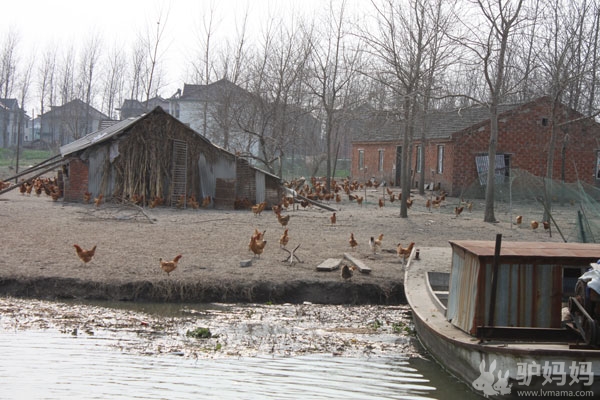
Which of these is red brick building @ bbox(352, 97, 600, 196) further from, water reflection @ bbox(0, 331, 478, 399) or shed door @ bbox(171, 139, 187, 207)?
water reflection @ bbox(0, 331, 478, 399)

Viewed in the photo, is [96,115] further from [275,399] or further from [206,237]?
[275,399]

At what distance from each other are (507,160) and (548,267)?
1278 inches

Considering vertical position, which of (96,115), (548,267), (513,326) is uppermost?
(96,115)

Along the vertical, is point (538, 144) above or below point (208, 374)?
above

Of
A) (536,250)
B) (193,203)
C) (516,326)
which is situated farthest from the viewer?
(193,203)

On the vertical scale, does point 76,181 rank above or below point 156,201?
above

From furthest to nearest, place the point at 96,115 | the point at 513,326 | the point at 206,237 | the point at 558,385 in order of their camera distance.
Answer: the point at 96,115 → the point at 206,237 → the point at 513,326 → the point at 558,385

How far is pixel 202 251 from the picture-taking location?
16.7 m

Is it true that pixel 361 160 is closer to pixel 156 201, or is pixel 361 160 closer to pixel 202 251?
pixel 156 201

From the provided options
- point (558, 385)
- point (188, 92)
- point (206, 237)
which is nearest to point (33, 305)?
point (206, 237)

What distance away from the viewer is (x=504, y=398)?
823 cm

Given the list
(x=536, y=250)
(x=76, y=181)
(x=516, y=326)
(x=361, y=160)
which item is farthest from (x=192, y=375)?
(x=361, y=160)

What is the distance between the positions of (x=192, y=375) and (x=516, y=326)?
4195 mm

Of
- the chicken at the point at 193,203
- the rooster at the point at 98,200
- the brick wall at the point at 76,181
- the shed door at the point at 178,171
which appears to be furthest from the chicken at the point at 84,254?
the brick wall at the point at 76,181
